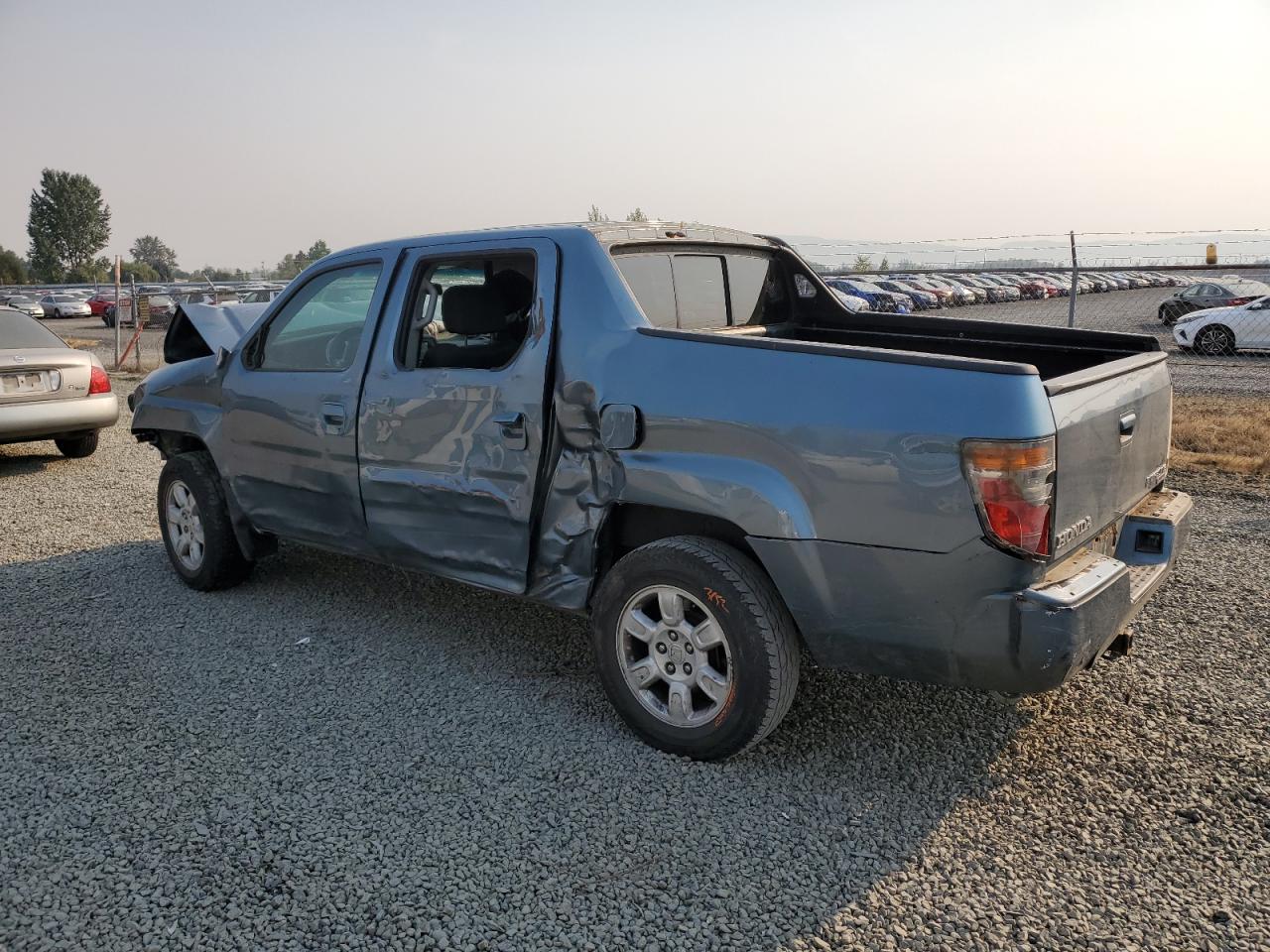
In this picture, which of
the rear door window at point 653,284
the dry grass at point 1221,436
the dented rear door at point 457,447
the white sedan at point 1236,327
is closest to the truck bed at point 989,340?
the rear door window at point 653,284

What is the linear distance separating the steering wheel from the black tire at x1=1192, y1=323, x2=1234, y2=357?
18901 millimetres

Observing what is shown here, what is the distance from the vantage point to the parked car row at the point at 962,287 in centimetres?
3441

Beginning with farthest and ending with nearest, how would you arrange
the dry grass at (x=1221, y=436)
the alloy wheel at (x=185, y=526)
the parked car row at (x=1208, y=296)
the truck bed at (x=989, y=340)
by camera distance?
the parked car row at (x=1208, y=296)
the dry grass at (x=1221, y=436)
the alloy wheel at (x=185, y=526)
the truck bed at (x=989, y=340)

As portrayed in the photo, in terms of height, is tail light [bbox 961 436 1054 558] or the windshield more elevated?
the windshield

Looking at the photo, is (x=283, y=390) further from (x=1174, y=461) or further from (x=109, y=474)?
(x=1174, y=461)

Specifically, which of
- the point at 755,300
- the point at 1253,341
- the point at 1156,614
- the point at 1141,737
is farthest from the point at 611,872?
the point at 1253,341

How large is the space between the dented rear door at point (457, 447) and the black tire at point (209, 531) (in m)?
1.26

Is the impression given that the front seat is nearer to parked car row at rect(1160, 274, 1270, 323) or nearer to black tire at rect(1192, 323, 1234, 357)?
black tire at rect(1192, 323, 1234, 357)

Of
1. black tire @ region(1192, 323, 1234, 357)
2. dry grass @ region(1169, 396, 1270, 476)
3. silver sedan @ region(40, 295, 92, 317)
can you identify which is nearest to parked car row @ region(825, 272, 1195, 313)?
black tire @ region(1192, 323, 1234, 357)

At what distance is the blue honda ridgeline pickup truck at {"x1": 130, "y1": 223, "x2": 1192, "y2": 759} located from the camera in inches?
114

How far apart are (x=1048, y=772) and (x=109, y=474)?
836 centimetres

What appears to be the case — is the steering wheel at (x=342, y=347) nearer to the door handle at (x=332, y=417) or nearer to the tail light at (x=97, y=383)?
the door handle at (x=332, y=417)

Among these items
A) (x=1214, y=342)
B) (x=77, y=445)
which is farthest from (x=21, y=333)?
(x=1214, y=342)

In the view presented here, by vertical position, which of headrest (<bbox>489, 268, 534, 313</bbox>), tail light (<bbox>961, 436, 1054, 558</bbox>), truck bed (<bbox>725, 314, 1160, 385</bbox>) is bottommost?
tail light (<bbox>961, 436, 1054, 558</bbox>)
